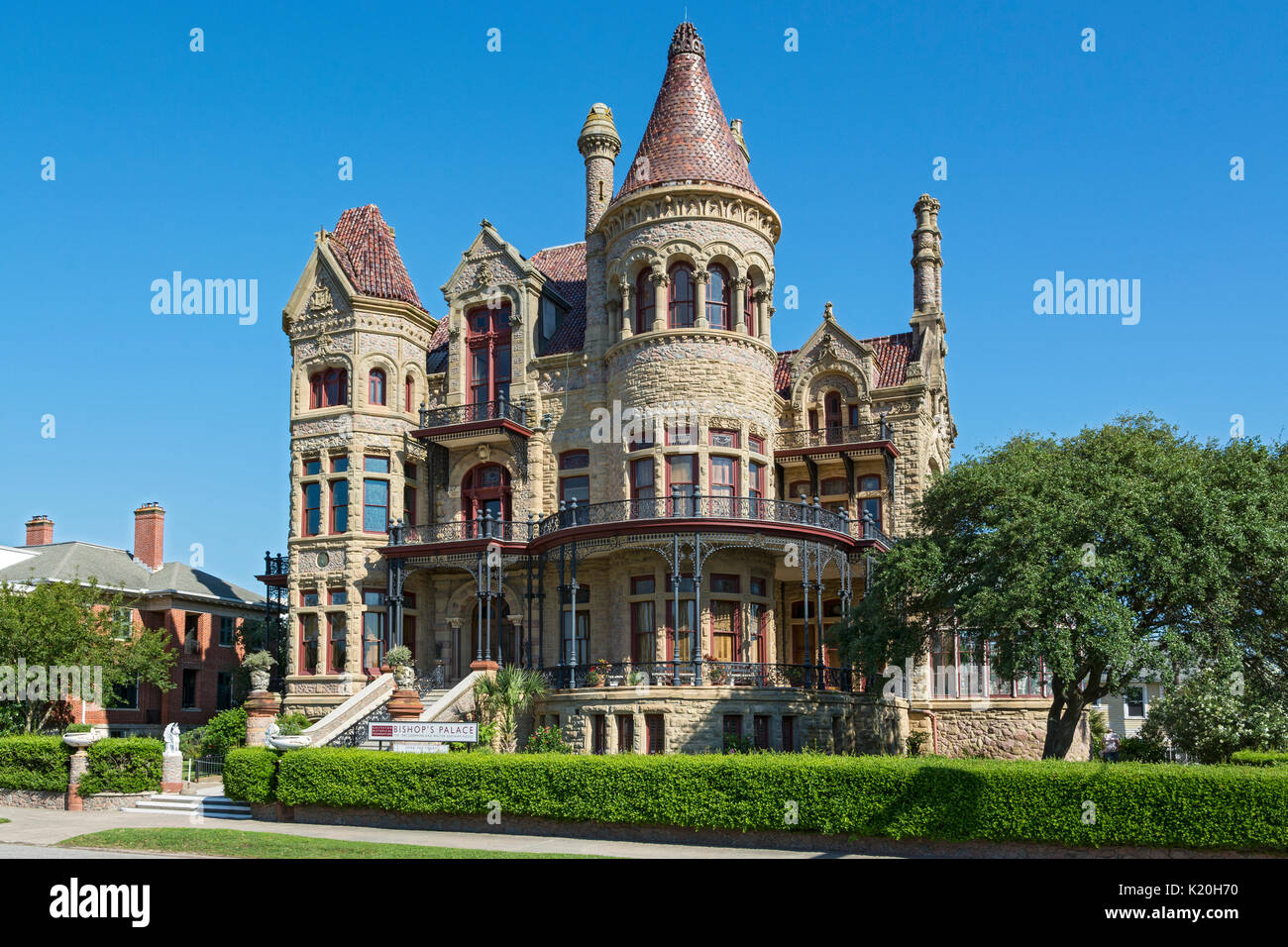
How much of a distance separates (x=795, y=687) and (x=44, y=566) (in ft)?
107

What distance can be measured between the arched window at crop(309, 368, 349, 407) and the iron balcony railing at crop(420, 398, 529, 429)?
8.67ft

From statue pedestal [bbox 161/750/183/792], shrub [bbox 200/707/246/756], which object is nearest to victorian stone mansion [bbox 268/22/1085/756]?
shrub [bbox 200/707/246/756]

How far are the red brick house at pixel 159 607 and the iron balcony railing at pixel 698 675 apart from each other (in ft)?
69.7

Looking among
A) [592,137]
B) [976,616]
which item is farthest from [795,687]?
[592,137]

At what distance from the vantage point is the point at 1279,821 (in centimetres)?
1680

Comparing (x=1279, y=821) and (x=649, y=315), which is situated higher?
(x=649, y=315)

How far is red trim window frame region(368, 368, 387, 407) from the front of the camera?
37.6 metres

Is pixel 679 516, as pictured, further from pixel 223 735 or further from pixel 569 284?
pixel 223 735

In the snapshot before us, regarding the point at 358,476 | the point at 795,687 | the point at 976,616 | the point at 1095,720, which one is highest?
the point at 358,476

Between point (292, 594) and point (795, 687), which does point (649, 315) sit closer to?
point (795, 687)

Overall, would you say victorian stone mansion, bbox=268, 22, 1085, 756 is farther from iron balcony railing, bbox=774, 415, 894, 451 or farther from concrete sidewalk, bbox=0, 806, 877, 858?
concrete sidewalk, bbox=0, 806, 877, 858

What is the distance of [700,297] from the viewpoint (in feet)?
109

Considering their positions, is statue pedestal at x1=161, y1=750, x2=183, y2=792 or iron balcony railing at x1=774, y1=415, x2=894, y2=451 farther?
iron balcony railing at x1=774, y1=415, x2=894, y2=451

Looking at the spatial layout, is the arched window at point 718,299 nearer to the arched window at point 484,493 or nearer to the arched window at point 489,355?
the arched window at point 489,355
